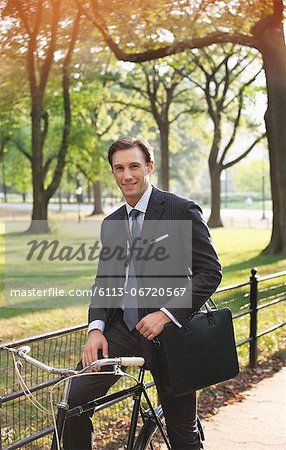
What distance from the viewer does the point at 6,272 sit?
62.6 ft

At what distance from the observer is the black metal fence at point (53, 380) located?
4348 mm

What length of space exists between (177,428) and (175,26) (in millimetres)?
15950

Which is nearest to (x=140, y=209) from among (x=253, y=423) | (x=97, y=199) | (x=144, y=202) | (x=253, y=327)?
(x=144, y=202)

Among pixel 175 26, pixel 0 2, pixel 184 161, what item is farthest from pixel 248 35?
pixel 184 161

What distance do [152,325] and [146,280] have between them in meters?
Result: 0.26

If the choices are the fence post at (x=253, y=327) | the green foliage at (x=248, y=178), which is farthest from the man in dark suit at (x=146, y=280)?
the green foliage at (x=248, y=178)

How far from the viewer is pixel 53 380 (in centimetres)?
442

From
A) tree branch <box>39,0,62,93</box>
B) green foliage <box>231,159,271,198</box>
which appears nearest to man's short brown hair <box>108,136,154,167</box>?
tree branch <box>39,0,62,93</box>

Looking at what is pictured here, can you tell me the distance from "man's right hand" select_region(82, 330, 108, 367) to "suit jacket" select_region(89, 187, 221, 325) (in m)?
0.20

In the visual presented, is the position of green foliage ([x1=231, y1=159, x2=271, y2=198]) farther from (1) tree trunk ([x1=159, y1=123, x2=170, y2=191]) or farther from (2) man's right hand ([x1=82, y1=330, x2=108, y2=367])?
(2) man's right hand ([x1=82, y1=330, x2=108, y2=367])

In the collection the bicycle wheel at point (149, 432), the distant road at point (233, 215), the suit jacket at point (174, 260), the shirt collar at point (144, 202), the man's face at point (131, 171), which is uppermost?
the man's face at point (131, 171)

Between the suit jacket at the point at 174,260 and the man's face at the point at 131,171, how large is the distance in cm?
10

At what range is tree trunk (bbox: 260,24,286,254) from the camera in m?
16.8

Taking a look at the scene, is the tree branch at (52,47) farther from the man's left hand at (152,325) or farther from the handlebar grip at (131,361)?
the handlebar grip at (131,361)
